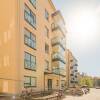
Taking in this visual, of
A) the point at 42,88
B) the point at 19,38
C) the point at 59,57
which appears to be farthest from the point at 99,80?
the point at 19,38

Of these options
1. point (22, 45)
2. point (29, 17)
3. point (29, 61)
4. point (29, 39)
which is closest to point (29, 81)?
point (29, 61)

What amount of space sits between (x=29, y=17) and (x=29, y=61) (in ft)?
18.8

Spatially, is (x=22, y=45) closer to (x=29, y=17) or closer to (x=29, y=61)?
(x=29, y=61)

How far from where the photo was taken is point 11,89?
1092 inches

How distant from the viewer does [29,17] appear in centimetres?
3278

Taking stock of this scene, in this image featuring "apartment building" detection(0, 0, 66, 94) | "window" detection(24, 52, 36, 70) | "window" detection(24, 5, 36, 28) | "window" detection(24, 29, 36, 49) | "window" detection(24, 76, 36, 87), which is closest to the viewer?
"apartment building" detection(0, 0, 66, 94)

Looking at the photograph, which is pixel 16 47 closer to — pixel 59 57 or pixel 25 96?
pixel 25 96

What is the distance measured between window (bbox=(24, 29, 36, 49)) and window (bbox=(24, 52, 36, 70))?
138 centimetres

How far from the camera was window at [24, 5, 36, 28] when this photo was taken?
3163 centimetres

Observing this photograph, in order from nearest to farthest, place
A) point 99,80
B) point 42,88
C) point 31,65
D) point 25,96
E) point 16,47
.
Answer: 1. point 25,96
2. point 16,47
3. point 31,65
4. point 42,88
5. point 99,80

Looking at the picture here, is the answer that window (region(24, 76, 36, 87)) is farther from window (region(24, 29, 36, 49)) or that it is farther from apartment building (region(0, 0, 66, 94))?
window (region(24, 29, 36, 49))

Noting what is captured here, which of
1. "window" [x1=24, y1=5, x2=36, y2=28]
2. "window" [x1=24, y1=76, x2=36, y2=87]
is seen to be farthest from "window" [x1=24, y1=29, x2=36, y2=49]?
"window" [x1=24, y1=76, x2=36, y2=87]

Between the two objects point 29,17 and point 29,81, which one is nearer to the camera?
point 29,81

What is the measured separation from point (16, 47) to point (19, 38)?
1.16 metres
